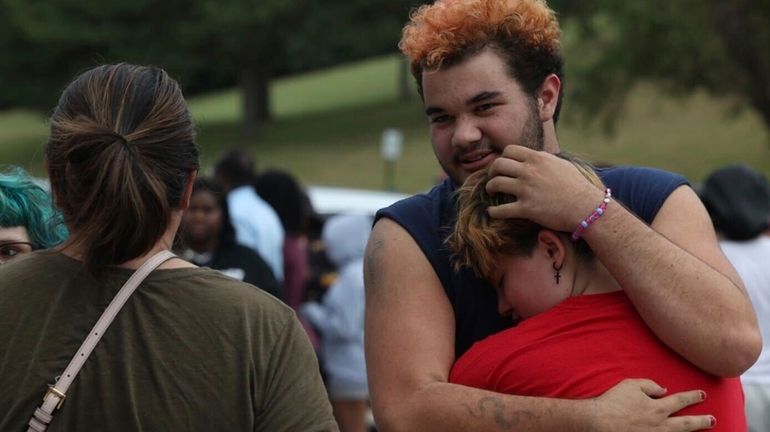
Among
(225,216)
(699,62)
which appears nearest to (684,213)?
(225,216)

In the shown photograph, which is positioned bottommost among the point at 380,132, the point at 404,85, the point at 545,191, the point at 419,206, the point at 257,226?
the point at 380,132

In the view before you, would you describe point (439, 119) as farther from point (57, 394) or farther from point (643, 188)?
point (57, 394)

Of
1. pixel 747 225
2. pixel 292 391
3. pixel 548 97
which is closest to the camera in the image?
pixel 292 391

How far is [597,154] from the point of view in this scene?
37.2 m

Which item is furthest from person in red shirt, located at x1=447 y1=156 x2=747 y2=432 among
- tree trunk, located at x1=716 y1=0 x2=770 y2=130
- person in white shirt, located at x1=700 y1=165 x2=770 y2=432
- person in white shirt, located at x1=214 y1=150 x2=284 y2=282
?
tree trunk, located at x1=716 y1=0 x2=770 y2=130

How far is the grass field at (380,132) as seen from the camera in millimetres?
36031

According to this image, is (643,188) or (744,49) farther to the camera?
(744,49)

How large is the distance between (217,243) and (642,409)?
195 inches

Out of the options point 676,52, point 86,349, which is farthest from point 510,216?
point 676,52

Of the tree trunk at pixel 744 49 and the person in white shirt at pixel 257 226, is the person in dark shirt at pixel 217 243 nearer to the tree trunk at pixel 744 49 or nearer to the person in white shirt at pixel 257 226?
the person in white shirt at pixel 257 226

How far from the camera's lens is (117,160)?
2467 mm

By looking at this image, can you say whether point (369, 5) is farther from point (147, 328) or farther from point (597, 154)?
point (147, 328)

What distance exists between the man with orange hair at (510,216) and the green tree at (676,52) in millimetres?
28825

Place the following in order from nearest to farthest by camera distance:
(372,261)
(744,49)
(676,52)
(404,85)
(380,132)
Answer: (372,261), (744,49), (676,52), (380,132), (404,85)
